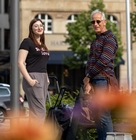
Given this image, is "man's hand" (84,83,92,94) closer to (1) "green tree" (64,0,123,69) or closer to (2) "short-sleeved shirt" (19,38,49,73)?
(2) "short-sleeved shirt" (19,38,49,73)

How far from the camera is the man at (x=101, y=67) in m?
6.77

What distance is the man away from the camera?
6.77 m

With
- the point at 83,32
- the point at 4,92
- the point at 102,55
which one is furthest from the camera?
the point at 83,32

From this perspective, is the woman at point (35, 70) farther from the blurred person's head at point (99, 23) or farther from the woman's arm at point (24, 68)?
the blurred person's head at point (99, 23)

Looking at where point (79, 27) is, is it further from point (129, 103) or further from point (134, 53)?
point (129, 103)

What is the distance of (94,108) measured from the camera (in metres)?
6.89

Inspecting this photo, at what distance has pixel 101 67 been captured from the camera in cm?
676

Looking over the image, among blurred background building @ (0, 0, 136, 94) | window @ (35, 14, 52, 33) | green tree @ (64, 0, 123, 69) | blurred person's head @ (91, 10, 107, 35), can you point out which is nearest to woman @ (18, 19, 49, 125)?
blurred person's head @ (91, 10, 107, 35)

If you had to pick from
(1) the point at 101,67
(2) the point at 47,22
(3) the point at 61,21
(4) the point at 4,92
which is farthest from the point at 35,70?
(2) the point at 47,22

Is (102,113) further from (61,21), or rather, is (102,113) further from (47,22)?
(47,22)

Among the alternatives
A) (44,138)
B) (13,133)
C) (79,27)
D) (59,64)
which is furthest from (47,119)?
(59,64)

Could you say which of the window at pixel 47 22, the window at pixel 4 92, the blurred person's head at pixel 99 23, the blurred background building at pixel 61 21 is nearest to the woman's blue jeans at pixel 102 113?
the blurred person's head at pixel 99 23

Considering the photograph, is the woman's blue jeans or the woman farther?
the woman

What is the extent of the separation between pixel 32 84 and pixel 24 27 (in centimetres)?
3587
